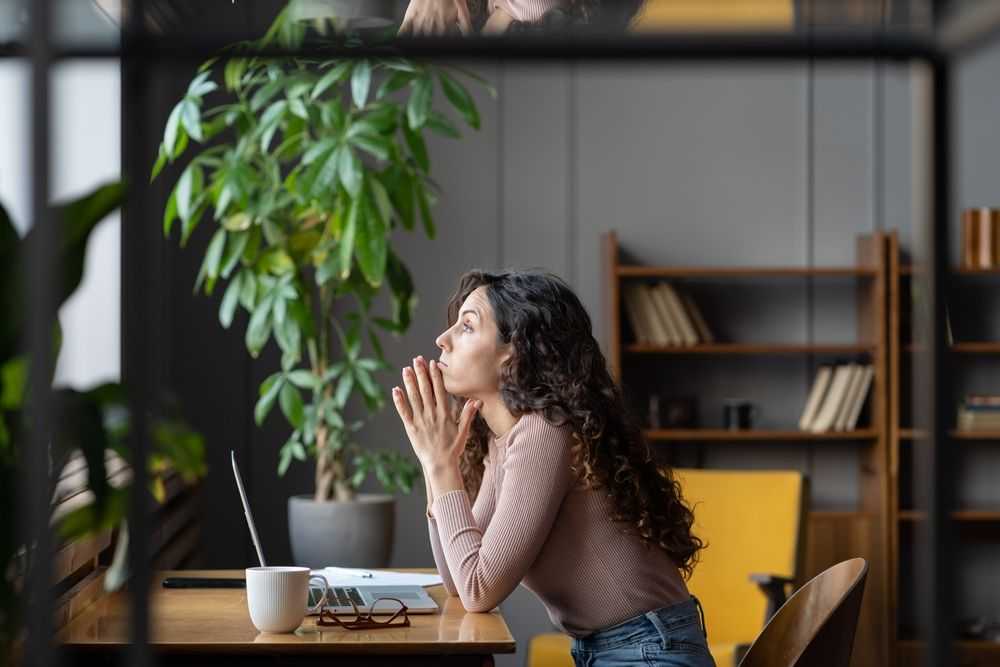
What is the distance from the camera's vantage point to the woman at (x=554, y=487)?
189 cm

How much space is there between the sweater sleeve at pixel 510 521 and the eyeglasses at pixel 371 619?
0.11 m

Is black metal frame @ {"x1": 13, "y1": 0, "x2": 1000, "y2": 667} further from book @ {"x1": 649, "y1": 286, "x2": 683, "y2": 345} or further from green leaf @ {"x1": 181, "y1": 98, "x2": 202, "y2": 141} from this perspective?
book @ {"x1": 649, "y1": 286, "x2": 683, "y2": 345}

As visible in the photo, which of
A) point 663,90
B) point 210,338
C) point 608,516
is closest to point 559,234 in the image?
point 663,90

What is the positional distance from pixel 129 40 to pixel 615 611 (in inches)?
57.5

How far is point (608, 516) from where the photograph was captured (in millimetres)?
1952

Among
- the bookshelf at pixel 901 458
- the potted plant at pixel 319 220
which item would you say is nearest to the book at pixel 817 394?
the bookshelf at pixel 901 458

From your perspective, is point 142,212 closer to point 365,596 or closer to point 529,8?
point 529,8

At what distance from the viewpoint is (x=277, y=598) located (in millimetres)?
1701

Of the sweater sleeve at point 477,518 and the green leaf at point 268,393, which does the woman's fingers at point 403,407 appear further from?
the green leaf at point 268,393

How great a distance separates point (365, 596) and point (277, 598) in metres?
0.30

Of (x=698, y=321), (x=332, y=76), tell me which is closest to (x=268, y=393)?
(x=332, y=76)

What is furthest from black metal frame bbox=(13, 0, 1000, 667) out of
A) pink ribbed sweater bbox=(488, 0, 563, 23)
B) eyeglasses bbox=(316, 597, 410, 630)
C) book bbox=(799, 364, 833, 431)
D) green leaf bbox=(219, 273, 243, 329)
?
book bbox=(799, 364, 833, 431)

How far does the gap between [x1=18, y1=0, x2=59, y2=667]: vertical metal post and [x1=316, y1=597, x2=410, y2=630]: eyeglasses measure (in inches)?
45.9

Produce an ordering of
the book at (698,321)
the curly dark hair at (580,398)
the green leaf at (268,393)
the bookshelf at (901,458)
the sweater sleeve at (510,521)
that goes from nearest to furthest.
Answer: the sweater sleeve at (510,521) < the curly dark hair at (580,398) < the green leaf at (268,393) < the bookshelf at (901,458) < the book at (698,321)
